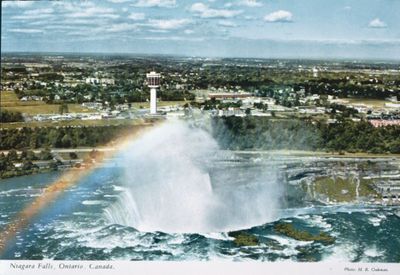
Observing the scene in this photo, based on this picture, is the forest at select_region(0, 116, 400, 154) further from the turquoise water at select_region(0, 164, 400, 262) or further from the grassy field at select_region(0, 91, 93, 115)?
the turquoise water at select_region(0, 164, 400, 262)

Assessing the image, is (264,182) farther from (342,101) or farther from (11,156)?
(11,156)

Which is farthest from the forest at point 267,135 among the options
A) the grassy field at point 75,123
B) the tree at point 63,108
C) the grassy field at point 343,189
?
the grassy field at point 343,189

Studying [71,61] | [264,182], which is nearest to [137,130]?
[71,61]

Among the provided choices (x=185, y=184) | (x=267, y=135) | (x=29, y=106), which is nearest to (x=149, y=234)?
(x=185, y=184)

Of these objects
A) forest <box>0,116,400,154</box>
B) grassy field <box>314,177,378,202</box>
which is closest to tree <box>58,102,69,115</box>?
forest <box>0,116,400,154</box>

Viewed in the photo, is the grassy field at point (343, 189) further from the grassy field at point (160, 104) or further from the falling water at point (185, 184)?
the grassy field at point (160, 104)
